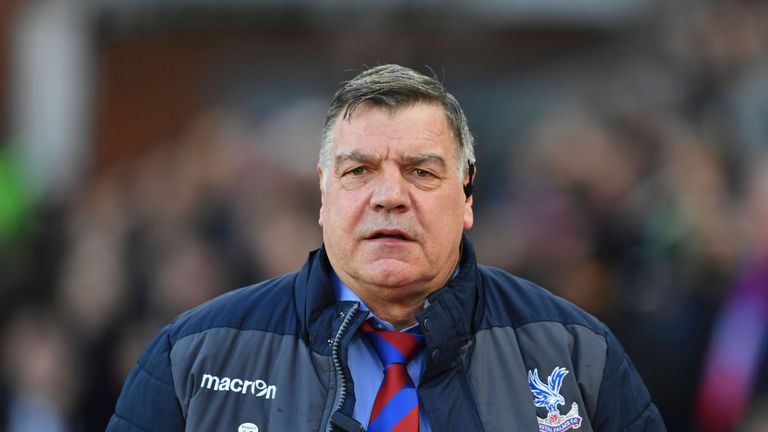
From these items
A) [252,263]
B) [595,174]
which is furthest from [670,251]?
[252,263]

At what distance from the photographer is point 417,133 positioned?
3.84 m

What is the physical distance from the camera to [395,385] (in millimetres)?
3809

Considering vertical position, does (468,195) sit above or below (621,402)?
above

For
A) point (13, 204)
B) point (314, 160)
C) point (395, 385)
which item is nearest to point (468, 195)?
point (395, 385)

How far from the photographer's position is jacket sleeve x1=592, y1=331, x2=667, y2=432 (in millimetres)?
3822

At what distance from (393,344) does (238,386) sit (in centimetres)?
44

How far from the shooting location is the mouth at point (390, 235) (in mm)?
3799

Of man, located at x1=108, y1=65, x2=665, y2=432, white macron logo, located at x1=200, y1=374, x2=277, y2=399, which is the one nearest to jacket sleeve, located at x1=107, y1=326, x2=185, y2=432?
man, located at x1=108, y1=65, x2=665, y2=432

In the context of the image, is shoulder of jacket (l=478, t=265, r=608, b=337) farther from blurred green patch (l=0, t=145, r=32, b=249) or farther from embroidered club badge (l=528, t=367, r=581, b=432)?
blurred green patch (l=0, t=145, r=32, b=249)

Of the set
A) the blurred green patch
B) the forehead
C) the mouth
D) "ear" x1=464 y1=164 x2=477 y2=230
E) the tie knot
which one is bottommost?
the blurred green patch

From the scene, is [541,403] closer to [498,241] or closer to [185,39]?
[498,241]

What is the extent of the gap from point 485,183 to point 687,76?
1.71m

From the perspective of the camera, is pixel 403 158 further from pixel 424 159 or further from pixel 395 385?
pixel 395 385

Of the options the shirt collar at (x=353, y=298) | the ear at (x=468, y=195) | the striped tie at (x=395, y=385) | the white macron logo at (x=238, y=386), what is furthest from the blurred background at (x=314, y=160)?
the white macron logo at (x=238, y=386)
